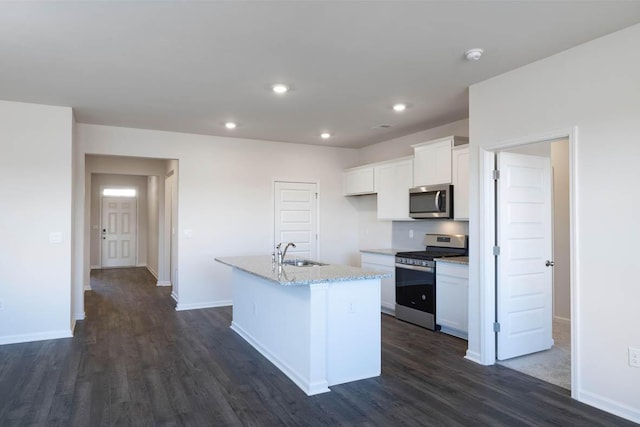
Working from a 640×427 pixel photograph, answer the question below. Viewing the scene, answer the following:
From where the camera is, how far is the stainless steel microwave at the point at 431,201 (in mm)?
4863

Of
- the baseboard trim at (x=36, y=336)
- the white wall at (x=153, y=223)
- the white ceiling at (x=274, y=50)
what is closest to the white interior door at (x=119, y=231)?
the white wall at (x=153, y=223)

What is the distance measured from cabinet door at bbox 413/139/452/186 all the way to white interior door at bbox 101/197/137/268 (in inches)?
332

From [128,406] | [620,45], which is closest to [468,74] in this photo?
[620,45]

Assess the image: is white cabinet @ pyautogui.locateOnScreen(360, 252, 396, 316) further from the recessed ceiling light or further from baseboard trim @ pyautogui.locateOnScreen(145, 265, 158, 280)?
baseboard trim @ pyautogui.locateOnScreen(145, 265, 158, 280)

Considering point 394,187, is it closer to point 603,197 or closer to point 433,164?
point 433,164

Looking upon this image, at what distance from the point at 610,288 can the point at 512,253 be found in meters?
1.02

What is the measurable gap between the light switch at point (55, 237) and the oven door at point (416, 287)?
4.00 metres

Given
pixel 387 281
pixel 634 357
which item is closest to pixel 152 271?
pixel 387 281

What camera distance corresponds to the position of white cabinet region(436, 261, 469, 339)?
4.43 metres

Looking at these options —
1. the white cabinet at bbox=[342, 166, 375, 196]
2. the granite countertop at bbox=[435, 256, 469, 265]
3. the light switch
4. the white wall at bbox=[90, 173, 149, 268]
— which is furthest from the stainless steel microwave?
the white wall at bbox=[90, 173, 149, 268]

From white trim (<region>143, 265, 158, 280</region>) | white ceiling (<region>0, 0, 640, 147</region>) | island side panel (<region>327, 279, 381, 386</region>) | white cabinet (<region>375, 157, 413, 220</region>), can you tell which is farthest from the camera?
white trim (<region>143, 265, 158, 280</region>)

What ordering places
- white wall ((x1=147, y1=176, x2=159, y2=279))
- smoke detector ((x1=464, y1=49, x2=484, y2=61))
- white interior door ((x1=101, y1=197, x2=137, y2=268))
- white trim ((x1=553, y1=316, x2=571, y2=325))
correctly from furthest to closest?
white interior door ((x1=101, y1=197, x2=137, y2=268)), white wall ((x1=147, y1=176, x2=159, y2=279)), white trim ((x1=553, y1=316, x2=571, y2=325)), smoke detector ((x1=464, y1=49, x2=484, y2=61))

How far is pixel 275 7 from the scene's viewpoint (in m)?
2.45

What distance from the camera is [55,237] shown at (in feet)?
15.1
